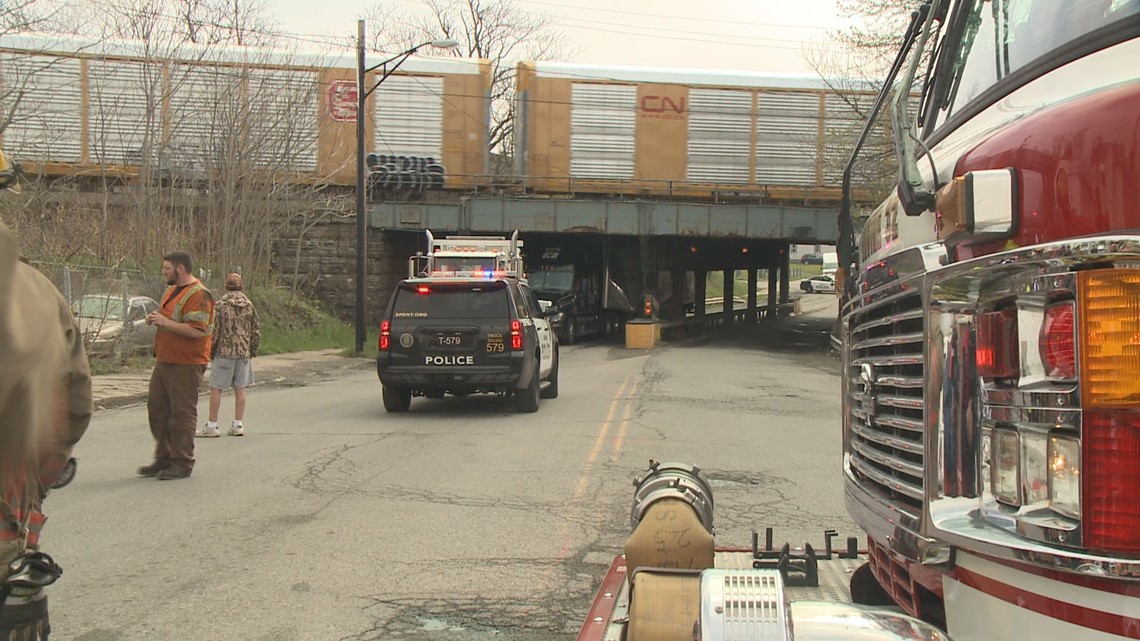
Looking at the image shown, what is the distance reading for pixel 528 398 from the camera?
1380cm

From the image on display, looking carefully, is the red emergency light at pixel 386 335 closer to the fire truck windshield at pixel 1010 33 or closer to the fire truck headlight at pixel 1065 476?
the fire truck windshield at pixel 1010 33

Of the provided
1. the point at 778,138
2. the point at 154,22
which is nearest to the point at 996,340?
the point at 154,22

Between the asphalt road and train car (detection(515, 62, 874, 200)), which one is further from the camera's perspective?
train car (detection(515, 62, 874, 200))

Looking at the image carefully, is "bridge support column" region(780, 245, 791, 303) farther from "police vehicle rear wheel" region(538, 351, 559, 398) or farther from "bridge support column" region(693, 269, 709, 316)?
"police vehicle rear wheel" region(538, 351, 559, 398)

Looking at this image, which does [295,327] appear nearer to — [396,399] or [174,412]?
[396,399]

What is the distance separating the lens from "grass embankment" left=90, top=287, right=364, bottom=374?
85.7 feet

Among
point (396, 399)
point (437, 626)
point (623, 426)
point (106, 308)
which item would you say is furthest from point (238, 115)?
point (437, 626)

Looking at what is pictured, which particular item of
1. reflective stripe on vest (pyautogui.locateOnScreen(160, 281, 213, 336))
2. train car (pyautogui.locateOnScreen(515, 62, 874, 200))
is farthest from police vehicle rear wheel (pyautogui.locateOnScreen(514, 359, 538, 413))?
train car (pyautogui.locateOnScreen(515, 62, 874, 200))

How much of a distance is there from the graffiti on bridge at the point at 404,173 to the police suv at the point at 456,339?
20.3 meters

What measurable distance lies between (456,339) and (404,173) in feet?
69.0

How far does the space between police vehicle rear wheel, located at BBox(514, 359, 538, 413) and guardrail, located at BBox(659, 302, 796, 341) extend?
20.5 m

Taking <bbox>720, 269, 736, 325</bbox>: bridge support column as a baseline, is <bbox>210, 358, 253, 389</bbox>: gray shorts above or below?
below

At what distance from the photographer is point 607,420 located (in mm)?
13180

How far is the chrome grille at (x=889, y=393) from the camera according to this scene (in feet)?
8.46
